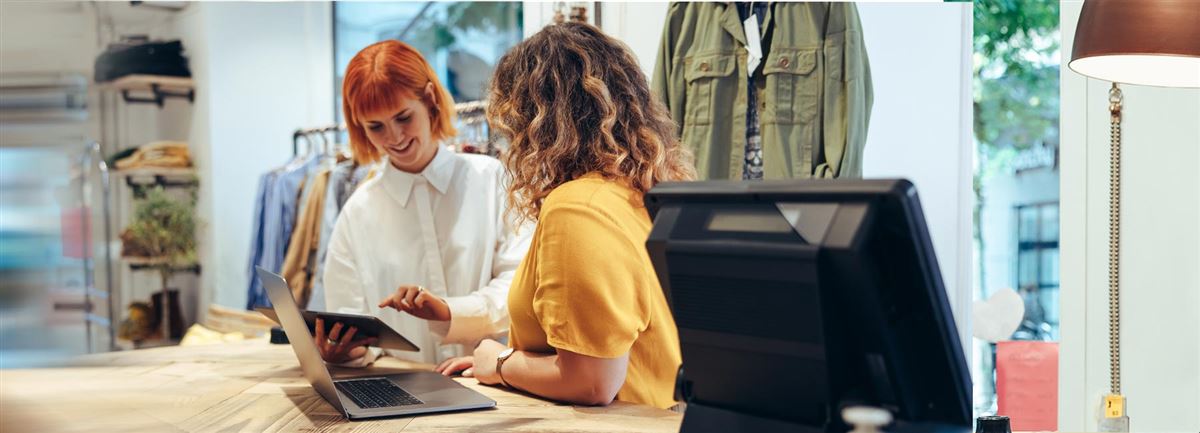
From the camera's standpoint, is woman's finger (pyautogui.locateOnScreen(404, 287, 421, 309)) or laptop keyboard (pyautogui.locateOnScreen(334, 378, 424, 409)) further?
woman's finger (pyautogui.locateOnScreen(404, 287, 421, 309))

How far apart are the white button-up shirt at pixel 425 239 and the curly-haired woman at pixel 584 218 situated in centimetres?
77

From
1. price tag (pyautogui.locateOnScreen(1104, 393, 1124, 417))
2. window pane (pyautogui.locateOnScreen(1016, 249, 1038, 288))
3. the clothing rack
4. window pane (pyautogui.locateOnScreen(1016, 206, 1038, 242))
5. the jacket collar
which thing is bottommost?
window pane (pyautogui.locateOnScreen(1016, 249, 1038, 288))

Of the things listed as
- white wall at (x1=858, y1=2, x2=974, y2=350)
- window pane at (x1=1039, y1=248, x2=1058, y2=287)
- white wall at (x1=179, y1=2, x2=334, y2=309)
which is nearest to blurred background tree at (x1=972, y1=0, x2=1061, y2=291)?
window pane at (x1=1039, y1=248, x2=1058, y2=287)

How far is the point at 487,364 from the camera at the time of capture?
5.25 feet

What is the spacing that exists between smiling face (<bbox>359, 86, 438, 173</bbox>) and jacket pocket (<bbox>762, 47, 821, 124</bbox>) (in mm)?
1099

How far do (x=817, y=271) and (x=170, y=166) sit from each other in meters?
4.86

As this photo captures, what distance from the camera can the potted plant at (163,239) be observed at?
193 inches

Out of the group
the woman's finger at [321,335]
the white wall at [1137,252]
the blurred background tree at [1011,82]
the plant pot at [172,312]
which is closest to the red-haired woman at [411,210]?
the woman's finger at [321,335]

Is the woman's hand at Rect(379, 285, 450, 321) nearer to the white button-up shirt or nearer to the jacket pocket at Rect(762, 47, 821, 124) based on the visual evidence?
the white button-up shirt

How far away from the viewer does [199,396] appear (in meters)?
1.39

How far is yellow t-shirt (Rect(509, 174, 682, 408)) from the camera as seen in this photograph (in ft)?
4.33

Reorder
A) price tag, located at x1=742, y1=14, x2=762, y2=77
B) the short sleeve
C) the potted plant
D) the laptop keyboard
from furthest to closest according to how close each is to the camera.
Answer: the potted plant → price tag, located at x1=742, y1=14, x2=762, y2=77 → the laptop keyboard → the short sleeve

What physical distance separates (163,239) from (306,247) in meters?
1.13

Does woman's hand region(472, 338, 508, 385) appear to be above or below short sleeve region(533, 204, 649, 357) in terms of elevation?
below
